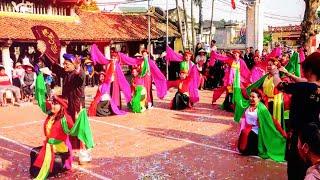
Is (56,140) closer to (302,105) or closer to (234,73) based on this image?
(302,105)

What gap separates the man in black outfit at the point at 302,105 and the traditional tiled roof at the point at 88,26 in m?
15.4

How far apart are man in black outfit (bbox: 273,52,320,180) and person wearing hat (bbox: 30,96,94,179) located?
334cm

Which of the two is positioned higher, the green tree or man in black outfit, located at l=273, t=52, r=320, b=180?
the green tree

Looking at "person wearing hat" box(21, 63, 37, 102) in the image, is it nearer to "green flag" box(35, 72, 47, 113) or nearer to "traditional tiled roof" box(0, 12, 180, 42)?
"traditional tiled roof" box(0, 12, 180, 42)

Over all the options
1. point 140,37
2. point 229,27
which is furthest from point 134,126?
point 229,27

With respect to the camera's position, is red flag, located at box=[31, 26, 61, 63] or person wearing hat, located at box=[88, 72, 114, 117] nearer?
red flag, located at box=[31, 26, 61, 63]

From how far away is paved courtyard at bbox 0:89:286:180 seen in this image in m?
6.35

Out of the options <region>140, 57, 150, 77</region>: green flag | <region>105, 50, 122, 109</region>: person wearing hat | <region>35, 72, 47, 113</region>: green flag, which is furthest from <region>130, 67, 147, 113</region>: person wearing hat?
<region>35, 72, 47, 113</region>: green flag

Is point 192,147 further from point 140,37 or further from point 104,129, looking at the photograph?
point 140,37

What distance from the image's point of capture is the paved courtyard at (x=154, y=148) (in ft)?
20.8

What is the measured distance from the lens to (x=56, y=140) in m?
6.04

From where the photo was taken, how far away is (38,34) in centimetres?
605

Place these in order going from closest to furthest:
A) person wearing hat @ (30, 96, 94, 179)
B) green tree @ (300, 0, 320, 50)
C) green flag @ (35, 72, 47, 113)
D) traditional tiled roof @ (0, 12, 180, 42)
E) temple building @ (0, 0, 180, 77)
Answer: person wearing hat @ (30, 96, 94, 179), green flag @ (35, 72, 47, 113), green tree @ (300, 0, 320, 50), temple building @ (0, 0, 180, 77), traditional tiled roof @ (0, 12, 180, 42)

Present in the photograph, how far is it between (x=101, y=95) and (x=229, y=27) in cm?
1955
